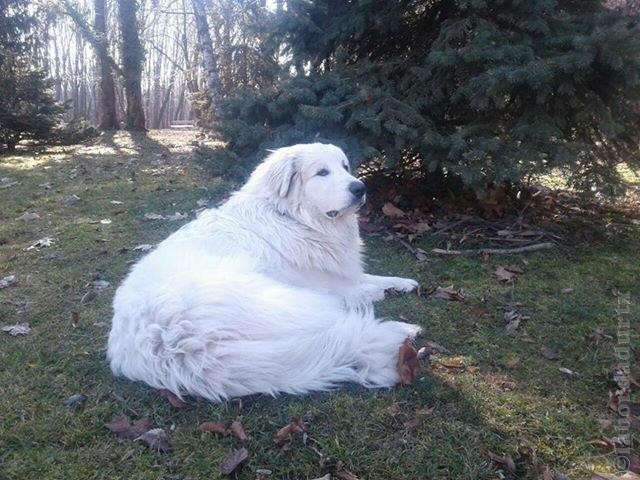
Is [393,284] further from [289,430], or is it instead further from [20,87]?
[20,87]

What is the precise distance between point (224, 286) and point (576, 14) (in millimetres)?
4517

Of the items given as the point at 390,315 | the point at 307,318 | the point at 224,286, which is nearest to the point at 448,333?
the point at 390,315

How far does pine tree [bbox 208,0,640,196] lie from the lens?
4.21 metres

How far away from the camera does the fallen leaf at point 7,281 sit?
3.98 m

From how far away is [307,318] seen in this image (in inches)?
97.1

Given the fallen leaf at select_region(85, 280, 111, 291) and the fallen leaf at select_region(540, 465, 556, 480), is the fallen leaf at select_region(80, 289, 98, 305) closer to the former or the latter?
the fallen leaf at select_region(85, 280, 111, 291)

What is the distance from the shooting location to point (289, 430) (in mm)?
2148

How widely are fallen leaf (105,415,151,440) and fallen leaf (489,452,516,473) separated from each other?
4.87 feet

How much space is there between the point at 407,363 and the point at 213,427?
0.98 m

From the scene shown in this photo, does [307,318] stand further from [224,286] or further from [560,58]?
[560,58]

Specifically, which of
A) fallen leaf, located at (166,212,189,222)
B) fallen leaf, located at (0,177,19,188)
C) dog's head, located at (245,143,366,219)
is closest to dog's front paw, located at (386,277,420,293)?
dog's head, located at (245,143,366,219)

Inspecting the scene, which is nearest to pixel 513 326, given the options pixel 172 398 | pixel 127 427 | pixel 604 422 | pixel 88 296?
pixel 604 422

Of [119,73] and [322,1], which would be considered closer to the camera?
[322,1]

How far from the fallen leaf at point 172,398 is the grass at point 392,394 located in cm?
3
